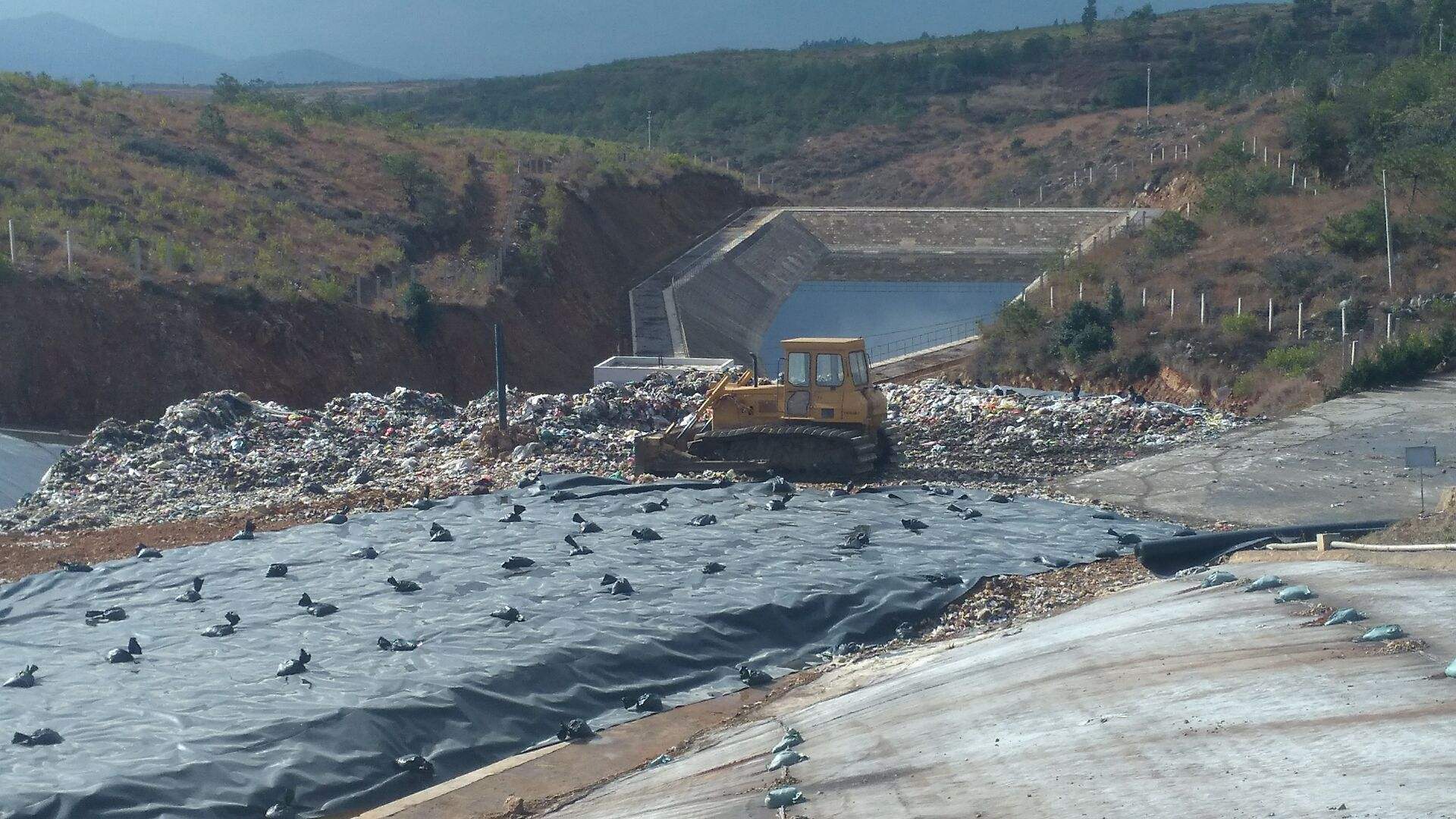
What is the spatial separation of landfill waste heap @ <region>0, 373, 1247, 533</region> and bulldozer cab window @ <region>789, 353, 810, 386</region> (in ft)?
5.16

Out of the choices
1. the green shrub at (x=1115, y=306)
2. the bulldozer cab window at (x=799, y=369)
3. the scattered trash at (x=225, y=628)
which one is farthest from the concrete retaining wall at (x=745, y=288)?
the scattered trash at (x=225, y=628)

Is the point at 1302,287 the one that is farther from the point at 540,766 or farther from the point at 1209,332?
the point at 540,766

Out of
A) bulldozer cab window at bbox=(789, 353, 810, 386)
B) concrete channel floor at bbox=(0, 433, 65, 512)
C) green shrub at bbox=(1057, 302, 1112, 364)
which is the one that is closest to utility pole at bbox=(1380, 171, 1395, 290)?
green shrub at bbox=(1057, 302, 1112, 364)

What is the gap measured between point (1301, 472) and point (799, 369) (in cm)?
678

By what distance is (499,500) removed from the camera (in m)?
16.1

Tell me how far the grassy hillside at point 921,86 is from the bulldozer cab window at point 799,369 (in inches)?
2070

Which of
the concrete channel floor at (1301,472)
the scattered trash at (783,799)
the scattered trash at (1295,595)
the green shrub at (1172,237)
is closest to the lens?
the scattered trash at (783,799)

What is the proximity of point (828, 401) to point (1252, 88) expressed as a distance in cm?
6150

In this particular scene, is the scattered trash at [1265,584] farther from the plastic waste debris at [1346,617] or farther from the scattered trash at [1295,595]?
the plastic waste debris at [1346,617]

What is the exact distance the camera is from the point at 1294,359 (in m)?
25.6

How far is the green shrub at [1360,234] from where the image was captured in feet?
105

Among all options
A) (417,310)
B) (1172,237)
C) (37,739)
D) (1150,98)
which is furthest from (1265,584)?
(1150,98)

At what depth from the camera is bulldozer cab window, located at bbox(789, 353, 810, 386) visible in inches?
724

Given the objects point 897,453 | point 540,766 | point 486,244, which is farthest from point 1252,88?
point 540,766
